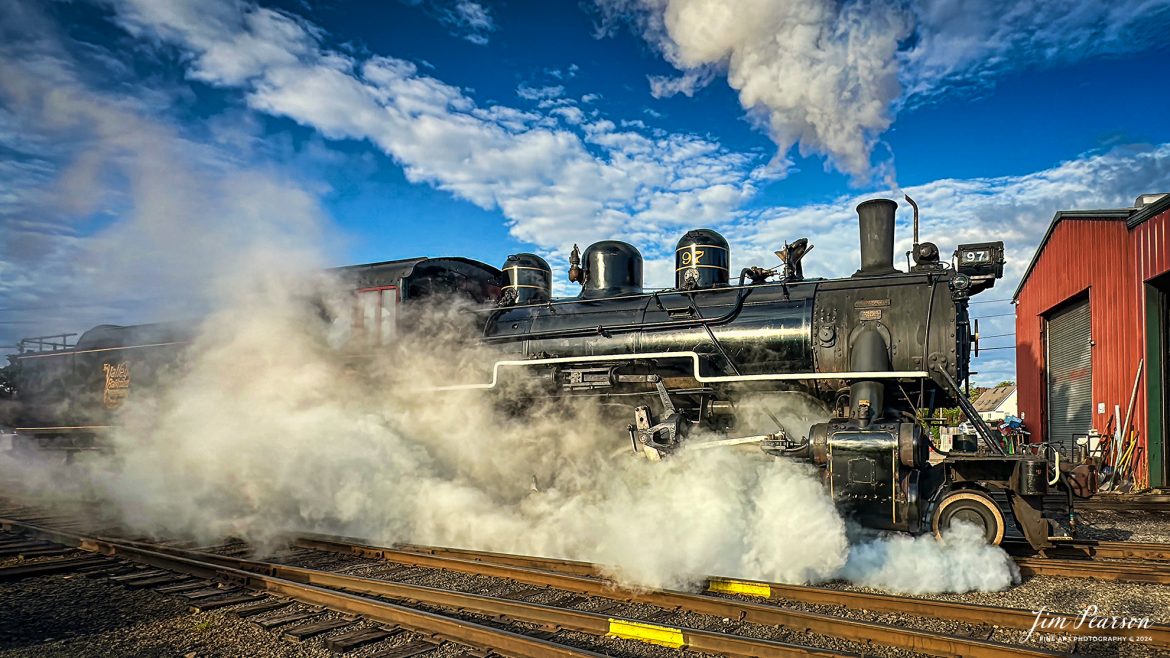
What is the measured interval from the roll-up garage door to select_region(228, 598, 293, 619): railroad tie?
16.5 meters

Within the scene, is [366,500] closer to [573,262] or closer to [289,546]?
[289,546]

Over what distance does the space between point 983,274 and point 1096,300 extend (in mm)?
10914

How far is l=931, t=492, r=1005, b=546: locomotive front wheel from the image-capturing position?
700 centimetres

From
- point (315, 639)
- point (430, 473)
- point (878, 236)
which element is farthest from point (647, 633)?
point (878, 236)

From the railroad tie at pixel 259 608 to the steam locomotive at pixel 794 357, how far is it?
3647mm

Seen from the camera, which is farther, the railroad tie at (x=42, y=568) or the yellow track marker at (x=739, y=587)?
the railroad tie at (x=42, y=568)

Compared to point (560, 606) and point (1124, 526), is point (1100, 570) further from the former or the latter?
point (560, 606)

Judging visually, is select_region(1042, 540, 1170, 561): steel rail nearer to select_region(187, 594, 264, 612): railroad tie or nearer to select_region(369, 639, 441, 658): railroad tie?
select_region(369, 639, 441, 658): railroad tie

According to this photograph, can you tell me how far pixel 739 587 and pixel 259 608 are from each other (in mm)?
4110

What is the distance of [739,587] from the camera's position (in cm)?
637

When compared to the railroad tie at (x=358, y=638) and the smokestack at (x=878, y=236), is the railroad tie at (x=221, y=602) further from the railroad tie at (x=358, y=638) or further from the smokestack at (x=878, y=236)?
the smokestack at (x=878, y=236)

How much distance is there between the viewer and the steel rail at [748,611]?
454cm

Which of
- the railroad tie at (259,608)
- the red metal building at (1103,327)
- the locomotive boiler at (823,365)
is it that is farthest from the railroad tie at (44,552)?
the red metal building at (1103,327)
